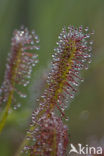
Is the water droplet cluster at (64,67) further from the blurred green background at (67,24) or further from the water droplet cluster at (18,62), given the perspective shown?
the blurred green background at (67,24)

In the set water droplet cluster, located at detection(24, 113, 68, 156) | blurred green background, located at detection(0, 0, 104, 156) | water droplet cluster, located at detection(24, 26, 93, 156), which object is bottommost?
water droplet cluster, located at detection(24, 113, 68, 156)

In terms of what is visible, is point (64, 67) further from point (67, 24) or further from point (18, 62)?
point (67, 24)

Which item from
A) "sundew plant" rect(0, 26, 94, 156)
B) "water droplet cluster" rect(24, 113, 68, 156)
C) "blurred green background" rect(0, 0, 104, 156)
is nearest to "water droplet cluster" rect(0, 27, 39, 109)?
"sundew plant" rect(0, 26, 94, 156)

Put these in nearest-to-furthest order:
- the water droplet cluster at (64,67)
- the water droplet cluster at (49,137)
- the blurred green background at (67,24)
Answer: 1. the water droplet cluster at (49,137)
2. the water droplet cluster at (64,67)
3. the blurred green background at (67,24)

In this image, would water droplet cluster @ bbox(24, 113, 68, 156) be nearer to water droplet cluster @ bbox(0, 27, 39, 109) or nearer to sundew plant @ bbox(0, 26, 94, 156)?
sundew plant @ bbox(0, 26, 94, 156)

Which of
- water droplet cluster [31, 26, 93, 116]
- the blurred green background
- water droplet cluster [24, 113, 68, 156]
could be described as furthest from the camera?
the blurred green background

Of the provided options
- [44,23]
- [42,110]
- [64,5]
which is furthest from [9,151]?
[64,5]

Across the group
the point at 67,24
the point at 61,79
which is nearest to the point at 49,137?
the point at 61,79

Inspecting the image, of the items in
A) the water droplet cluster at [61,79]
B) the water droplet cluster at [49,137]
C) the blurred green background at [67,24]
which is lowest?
the water droplet cluster at [49,137]

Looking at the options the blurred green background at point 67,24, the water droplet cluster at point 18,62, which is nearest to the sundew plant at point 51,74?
the water droplet cluster at point 18,62

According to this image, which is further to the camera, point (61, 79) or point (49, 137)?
point (61, 79)

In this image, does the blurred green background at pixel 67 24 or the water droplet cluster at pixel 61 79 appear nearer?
the water droplet cluster at pixel 61 79
